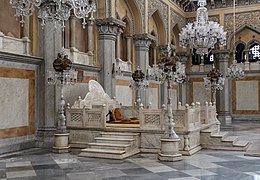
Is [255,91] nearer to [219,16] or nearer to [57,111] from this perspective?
[219,16]

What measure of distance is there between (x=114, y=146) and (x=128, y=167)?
140 cm

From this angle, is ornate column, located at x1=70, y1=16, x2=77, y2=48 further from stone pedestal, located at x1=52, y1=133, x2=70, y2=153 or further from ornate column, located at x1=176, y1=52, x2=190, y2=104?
ornate column, located at x1=176, y1=52, x2=190, y2=104

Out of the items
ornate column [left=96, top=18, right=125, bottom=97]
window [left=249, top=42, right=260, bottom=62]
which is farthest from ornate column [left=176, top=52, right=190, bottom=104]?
ornate column [left=96, top=18, right=125, bottom=97]

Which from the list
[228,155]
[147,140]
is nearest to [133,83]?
[147,140]

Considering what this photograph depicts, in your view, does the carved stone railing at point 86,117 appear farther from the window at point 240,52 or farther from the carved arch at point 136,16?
Answer: the window at point 240,52

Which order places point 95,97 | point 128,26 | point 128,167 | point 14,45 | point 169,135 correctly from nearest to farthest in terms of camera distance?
point 128,167 → point 169,135 → point 14,45 → point 95,97 → point 128,26

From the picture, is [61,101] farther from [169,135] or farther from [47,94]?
[169,135]

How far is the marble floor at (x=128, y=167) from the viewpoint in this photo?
6.32 metres

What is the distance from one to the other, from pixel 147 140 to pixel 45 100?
306 cm

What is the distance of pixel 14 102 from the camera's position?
30.1ft

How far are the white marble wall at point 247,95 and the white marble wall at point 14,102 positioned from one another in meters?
13.9

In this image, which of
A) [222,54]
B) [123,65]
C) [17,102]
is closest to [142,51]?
[123,65]

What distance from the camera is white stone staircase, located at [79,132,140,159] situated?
8203 mm

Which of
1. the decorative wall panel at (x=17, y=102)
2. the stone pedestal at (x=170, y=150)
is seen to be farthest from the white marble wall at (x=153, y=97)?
the stone pedestal at (x=170, y=150)
